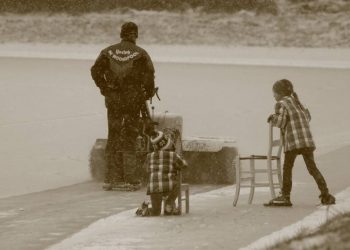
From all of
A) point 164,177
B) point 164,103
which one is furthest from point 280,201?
point 164,103

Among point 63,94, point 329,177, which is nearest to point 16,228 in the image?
point 329,177

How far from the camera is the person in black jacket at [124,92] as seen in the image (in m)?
14.0

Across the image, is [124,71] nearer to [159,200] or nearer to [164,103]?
[159,200]

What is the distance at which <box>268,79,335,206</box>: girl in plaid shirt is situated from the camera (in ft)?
39.7

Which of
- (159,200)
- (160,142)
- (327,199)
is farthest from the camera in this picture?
(327,199)

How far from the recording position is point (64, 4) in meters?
59.2

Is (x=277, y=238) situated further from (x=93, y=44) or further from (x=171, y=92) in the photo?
(x=93, y=44)

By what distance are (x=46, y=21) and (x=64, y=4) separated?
3.30 meters

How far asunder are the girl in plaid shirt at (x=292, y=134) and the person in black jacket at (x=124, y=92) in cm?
209

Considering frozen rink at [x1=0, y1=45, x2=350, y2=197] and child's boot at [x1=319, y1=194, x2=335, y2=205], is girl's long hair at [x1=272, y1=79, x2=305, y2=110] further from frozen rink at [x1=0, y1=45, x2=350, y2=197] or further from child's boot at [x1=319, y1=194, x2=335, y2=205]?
Answer: frozen rink at [x1=0, y1=45, x2=350, y2=197]

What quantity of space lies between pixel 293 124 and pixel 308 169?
0.43 m

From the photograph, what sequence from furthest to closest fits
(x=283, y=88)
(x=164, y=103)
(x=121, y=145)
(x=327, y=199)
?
(x=164, y=103) → (x=121, y=145) → (x=283, y=88) → (x=327, y=199)

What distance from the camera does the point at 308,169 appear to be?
12.2 meters

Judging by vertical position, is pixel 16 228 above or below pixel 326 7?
below
